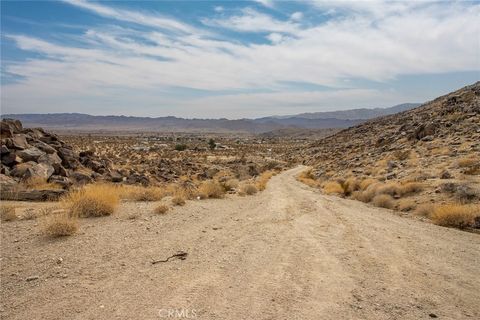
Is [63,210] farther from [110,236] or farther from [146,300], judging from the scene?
[146,300]

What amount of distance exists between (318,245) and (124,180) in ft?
56.2

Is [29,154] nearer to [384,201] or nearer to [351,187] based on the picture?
[384,201]

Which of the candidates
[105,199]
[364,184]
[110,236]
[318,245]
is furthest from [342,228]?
[364,184]

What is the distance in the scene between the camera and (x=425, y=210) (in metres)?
14.1

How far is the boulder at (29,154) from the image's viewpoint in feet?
64.1

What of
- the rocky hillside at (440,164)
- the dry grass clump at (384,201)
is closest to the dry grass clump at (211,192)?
the dry grass clump at (384,201)

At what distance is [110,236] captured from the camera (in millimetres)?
9195

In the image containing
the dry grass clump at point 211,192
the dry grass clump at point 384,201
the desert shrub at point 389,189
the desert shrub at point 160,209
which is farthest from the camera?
the desert shrub at point 389,189

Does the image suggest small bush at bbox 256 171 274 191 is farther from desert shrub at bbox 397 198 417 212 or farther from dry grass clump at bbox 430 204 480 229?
dry grass clump at bbox 430 204 480 229

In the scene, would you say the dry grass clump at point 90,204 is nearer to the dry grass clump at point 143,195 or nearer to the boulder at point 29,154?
the dry grass clump at point 143,195

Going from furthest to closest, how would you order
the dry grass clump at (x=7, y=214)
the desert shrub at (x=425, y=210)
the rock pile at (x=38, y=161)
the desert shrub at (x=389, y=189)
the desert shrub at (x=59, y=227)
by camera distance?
1. the desert shrub at (x=389, y=189)
2. the rock pile at (x=38, y=161)
3. the desert shrub at (x=425, y=210)
4. the dry grass clump at (x=7, y=214)
5. the desert shrub at (x=59, y=227)

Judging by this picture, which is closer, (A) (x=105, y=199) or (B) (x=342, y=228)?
(B) (x=342, y=228)

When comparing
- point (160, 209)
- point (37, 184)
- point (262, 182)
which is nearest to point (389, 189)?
point (160, 209)

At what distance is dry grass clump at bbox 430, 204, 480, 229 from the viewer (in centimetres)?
1191
